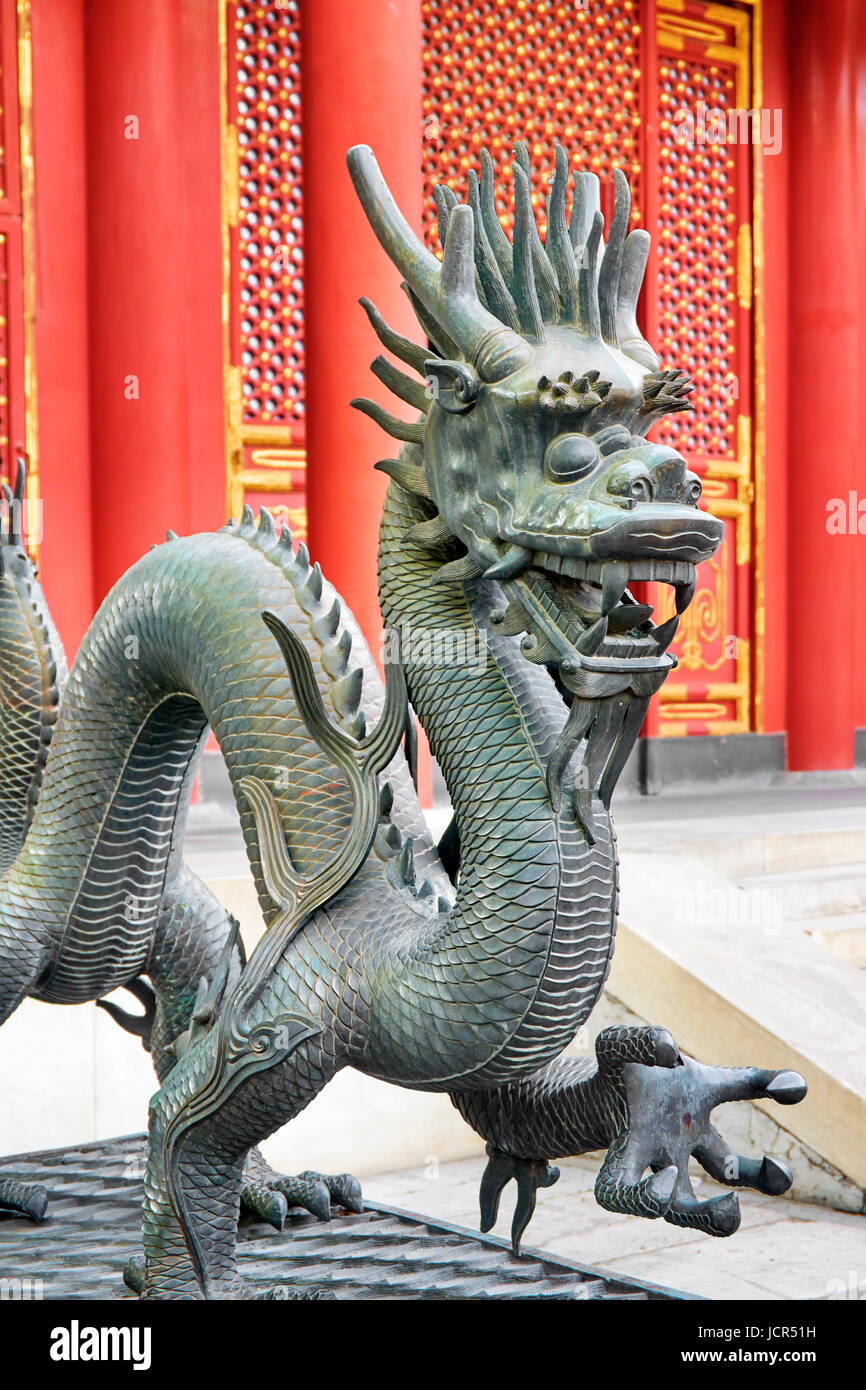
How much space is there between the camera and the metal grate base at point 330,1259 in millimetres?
1622

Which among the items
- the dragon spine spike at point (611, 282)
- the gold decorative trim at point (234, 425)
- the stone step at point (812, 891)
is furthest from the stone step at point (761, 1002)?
the gold decorative trim at point (234, 425)

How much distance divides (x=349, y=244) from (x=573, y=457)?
3042 mm

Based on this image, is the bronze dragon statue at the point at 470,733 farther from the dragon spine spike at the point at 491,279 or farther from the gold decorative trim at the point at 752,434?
the gold decorative trim at the point at 752,434

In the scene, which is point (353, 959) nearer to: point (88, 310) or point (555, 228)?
point (555, 228)

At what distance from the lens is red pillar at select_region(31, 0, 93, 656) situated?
4801 mm

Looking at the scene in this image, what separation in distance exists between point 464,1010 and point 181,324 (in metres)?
3.98

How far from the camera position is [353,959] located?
1469mm

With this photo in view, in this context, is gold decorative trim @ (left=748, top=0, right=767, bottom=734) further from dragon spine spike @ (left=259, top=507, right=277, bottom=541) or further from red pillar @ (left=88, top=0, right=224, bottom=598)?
dragon spine spike @ (left=259, top=507, right=277, bottom=541)

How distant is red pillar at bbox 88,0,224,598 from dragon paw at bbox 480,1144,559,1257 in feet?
11.2

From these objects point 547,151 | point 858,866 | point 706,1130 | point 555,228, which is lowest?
point 858,866

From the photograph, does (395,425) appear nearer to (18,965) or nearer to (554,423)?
(554,423)

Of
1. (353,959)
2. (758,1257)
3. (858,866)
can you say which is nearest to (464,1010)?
(353,959)

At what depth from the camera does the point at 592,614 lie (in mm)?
1312

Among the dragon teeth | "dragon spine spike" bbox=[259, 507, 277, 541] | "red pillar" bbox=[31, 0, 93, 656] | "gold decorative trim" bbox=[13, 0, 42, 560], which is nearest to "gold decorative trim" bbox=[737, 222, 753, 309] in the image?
"red pillar" bbox=[31, 0, 93, 656]
